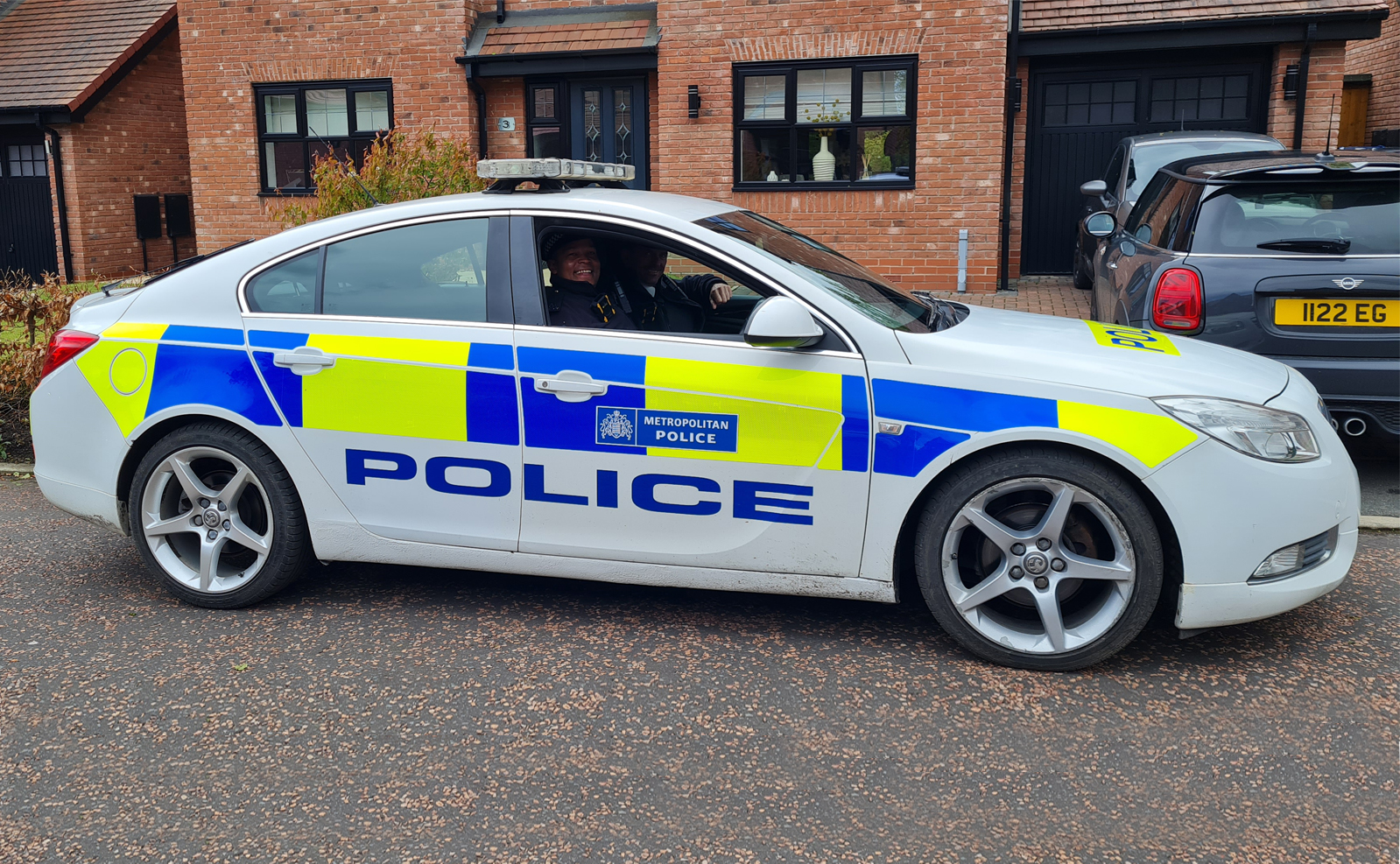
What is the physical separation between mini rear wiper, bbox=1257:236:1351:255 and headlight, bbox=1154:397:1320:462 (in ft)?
7.35

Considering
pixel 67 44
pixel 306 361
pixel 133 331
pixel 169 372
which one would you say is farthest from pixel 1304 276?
pixel 67 44

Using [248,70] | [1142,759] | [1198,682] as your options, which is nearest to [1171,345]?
[1198,682]

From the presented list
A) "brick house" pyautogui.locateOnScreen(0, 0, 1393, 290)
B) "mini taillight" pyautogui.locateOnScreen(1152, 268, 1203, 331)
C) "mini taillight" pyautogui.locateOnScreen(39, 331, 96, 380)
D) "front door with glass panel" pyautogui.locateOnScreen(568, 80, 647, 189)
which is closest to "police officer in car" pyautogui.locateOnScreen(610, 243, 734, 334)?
"mini taillight" pyautogui.locateOnScreen(39, 331, 96, 380)

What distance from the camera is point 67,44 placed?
18938 millimetres

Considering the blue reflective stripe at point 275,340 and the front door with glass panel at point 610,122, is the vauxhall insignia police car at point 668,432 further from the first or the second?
the front door with glass panel at point 610,122

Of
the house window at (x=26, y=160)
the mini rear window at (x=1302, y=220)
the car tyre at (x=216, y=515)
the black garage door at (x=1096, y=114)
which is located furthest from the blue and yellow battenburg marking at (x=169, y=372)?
the house window at (x=26, y=160)

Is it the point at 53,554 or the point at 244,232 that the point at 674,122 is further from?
the point at 53,554

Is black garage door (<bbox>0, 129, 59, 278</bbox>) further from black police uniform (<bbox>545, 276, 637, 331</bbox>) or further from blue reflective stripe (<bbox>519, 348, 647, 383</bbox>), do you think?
blue reflective stripe (<bbox>519, 348, 647, 383</bbox>)

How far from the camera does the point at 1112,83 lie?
1441cm

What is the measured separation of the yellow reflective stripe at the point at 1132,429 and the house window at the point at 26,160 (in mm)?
19411

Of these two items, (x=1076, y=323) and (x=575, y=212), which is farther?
(x=1076, y=323)

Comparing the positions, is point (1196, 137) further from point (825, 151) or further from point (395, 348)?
point (395, 348)

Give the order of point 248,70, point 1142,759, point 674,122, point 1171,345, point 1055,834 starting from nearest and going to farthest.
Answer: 1. point 1055,834
2. point 1142,759
3. point 1171,345
4. point 674,122
5. point 248,70

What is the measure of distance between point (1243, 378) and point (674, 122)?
35.7ft
